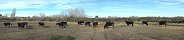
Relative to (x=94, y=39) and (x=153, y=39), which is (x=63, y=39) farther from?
Result: (x=153, y=39)

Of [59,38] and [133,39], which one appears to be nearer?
[133,39]

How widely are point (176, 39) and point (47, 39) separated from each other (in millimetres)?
10547

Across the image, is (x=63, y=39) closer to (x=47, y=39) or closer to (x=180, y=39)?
(x=47, y=39)

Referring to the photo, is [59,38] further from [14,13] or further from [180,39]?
[14,13]

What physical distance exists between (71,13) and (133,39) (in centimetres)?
11421

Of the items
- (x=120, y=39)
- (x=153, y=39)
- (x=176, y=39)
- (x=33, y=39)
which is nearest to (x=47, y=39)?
(x=33, y=39)

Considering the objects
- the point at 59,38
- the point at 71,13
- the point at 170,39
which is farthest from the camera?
the point at 71,13

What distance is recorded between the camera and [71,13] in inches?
5556

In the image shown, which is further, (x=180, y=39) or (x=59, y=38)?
(x=59, y=38)

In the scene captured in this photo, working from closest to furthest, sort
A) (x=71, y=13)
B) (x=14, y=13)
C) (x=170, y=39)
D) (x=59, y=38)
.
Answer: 1. (x=170, y=39)
2. (x=59, y=38)
3. (x=71, y=13)
4. (x=14, y=13)

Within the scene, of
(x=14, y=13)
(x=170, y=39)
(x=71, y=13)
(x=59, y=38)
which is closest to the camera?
(x=170, y=39)

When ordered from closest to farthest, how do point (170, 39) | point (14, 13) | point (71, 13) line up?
point (170, 39)
point (71, 13)
point (14, 13)

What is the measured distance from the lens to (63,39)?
93.9 ft

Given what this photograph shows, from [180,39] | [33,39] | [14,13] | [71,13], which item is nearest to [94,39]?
[33,39]
